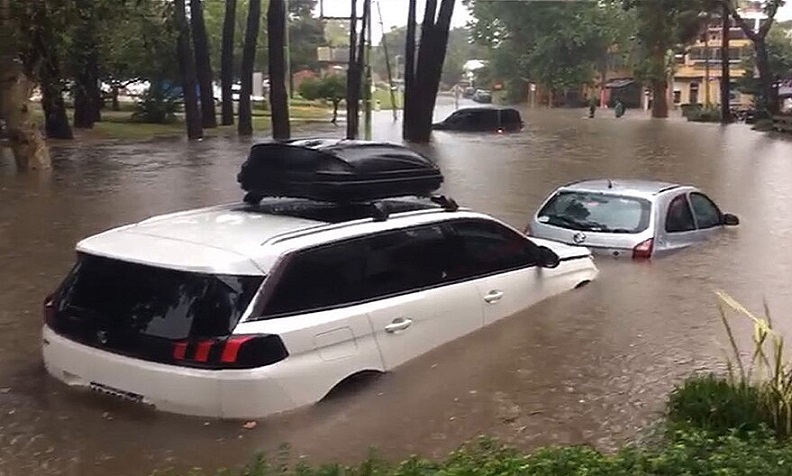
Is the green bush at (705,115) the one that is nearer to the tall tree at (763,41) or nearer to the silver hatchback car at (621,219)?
the tall tree at (763,41)

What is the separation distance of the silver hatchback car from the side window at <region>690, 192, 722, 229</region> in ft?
0.59

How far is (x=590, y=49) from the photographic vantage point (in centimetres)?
7925

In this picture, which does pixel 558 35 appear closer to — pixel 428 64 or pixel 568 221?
pixel 428 64

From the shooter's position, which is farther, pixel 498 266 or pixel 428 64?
pixel 428 64

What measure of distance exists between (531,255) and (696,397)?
252cm

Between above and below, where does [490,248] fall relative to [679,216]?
above

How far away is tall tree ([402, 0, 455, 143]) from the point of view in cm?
3647

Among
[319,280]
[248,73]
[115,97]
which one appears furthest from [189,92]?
[319,280]

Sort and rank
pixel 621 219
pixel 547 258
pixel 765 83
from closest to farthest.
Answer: pixel 547 258 → pixel 621 219 → pixel 765 83

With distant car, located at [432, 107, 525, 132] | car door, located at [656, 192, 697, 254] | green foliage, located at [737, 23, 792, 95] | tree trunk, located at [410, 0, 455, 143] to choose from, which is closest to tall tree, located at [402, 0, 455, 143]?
tree trunk, located at [410, 0, 455, 143]

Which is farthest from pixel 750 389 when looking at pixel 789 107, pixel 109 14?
pixel 789 107

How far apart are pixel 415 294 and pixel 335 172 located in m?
0.96

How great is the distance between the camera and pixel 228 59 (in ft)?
160

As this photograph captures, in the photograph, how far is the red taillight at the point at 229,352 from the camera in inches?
246
